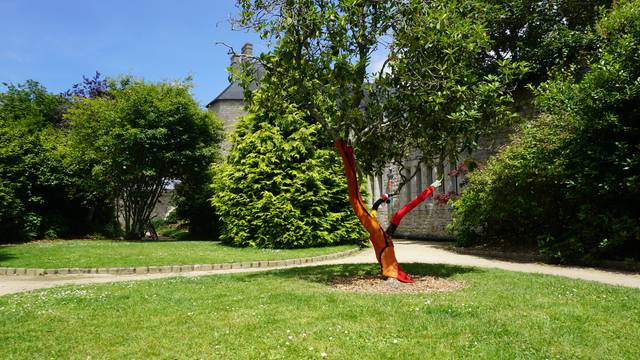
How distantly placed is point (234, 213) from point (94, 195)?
9832 millimetres

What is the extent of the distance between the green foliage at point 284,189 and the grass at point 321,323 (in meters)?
8.10

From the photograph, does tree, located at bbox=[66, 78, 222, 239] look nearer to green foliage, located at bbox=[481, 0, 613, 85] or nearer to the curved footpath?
the curved footpath

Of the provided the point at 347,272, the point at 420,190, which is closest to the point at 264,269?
the point at 347,272

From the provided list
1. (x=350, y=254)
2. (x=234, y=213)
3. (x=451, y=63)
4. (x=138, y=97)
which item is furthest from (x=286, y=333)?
(x=138, y=97)

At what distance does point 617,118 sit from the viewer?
9.88m

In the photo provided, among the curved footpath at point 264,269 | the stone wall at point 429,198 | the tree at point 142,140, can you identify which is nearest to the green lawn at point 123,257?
the curved footpath at point 264,269

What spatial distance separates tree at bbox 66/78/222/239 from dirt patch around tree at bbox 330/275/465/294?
1413 centimetres

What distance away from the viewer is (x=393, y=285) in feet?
26.0

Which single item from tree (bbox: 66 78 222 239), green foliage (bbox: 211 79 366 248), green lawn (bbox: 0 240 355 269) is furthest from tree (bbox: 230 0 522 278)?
tree (bbox: 66 78 222 239)

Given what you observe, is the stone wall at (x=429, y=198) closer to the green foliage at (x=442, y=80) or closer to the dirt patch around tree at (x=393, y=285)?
the green foliage at (x=442, y=80)

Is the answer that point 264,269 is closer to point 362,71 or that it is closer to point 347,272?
point 347,272

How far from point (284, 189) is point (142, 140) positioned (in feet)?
24.8

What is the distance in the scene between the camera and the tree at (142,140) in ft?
67.1

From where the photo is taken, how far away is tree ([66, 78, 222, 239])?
20438 mm
